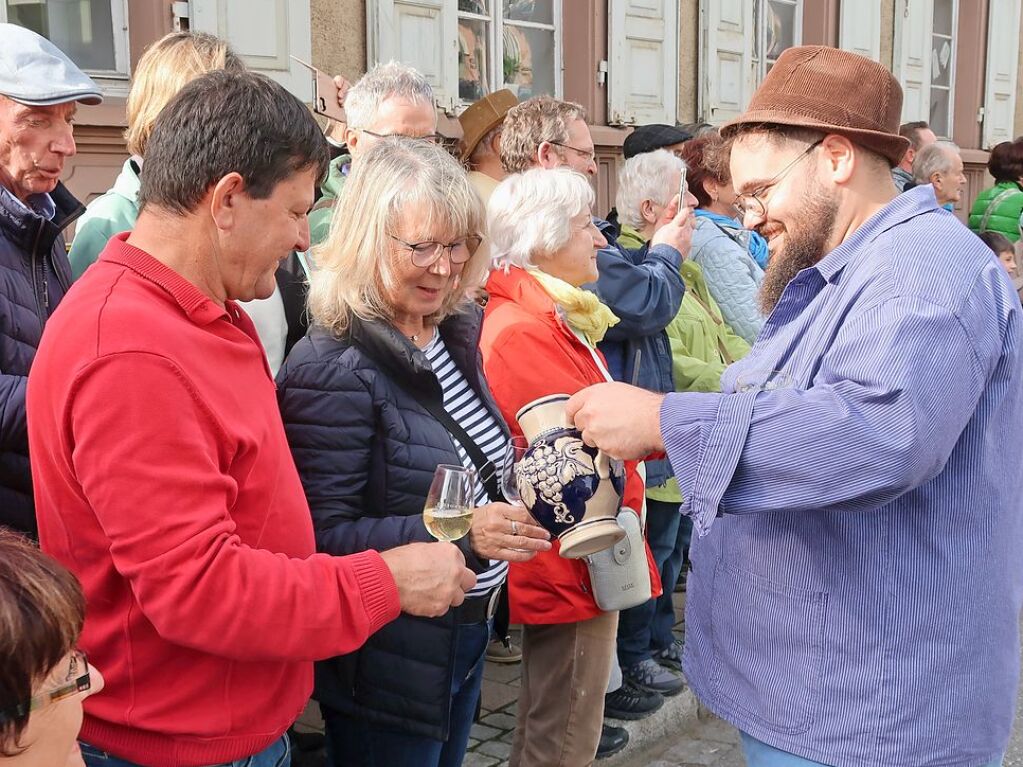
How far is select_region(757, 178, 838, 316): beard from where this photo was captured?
6.61 feet

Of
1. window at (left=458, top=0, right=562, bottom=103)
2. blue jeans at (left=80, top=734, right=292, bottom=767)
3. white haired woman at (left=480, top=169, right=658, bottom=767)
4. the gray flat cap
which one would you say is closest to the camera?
blue jeans at (left=80, top=734, right=292, bottom=767)

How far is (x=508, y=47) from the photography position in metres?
7.81

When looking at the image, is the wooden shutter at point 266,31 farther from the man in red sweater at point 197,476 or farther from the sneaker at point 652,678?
the man in red sweater at point 197,476

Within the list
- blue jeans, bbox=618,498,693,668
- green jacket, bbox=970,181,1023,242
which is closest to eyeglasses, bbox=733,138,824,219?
blue jeans, bbox=618,498,693,668

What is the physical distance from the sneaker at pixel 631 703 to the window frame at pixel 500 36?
4180 millimetres

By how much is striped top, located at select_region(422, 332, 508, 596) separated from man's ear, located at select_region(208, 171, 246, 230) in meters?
0.80

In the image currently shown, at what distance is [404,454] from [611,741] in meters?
1.92

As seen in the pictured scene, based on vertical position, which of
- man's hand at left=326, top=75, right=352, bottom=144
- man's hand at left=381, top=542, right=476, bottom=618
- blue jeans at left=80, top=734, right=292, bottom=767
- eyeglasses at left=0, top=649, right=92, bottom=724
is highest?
man's hand at left=326, top=75, right=352, bottom=144

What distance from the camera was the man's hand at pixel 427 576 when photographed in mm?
1833

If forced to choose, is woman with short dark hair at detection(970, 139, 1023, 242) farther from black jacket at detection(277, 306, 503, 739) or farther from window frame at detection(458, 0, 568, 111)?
black jacket at detection(277, 306, 503, 739)

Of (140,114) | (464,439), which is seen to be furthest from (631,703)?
(140,114)

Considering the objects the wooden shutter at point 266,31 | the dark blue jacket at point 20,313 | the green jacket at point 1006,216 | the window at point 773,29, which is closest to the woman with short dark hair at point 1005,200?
the green jacket at point 1006,216

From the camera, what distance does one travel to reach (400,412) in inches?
92.4

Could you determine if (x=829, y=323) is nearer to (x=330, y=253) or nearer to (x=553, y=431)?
(x=553, y=431)
